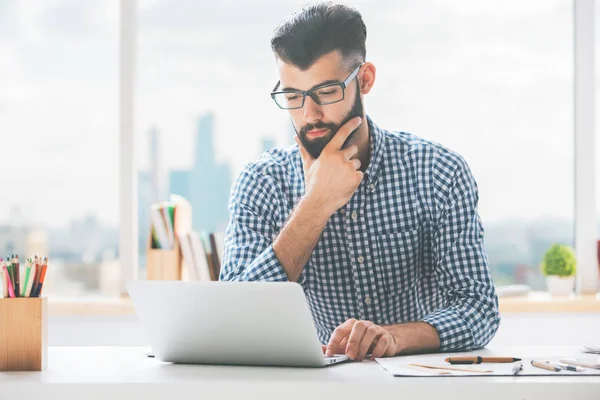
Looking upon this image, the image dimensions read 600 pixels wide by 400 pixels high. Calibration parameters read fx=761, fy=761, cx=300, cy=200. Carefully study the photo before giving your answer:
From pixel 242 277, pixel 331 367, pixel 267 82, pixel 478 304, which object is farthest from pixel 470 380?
pixel 267 82

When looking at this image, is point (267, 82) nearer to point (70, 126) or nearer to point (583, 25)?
point (70, 126)

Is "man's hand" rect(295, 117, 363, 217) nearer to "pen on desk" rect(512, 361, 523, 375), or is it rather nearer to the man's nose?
the man's nose

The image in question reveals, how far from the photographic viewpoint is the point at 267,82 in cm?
348

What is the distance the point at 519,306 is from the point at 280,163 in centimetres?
152

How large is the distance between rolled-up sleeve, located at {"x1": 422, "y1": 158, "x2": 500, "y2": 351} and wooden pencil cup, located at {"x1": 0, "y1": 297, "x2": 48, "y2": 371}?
2.55 feet

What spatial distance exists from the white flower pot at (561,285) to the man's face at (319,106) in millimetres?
1737

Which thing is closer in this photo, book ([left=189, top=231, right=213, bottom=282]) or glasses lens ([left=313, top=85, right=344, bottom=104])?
glasses lens ([left=313, top=85, right=344, bottom=104])

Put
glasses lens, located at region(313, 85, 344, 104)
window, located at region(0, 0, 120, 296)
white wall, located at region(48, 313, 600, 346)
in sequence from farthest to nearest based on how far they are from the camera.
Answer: window, located at region(0, 0, 120, 296) < white wall, located at region(48, 313, 600, 346) < glasses lens, located at region(313, 85, 344, 104)

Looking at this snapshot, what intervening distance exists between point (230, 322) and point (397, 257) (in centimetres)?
82

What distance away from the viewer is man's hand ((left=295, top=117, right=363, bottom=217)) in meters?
1.84

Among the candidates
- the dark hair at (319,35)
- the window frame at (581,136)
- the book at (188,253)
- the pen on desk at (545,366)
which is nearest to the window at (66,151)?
the window frame at (581,136)

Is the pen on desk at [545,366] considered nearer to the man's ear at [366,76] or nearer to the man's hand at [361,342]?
the man's hand at [361,342]

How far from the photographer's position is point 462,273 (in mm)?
1782

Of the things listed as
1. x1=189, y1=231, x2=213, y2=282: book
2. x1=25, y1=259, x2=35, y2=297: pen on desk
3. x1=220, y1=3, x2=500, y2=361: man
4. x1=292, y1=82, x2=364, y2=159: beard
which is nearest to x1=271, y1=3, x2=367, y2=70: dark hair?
x1=220, y1=3, x2=500, y2=361: man
